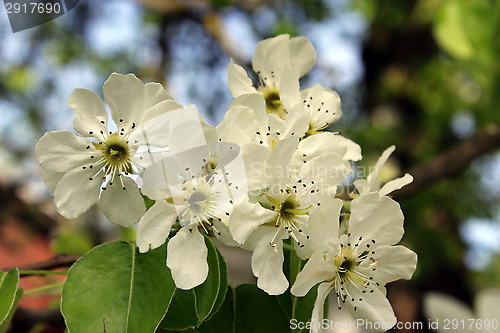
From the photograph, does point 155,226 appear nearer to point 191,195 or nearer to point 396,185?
point 191,195

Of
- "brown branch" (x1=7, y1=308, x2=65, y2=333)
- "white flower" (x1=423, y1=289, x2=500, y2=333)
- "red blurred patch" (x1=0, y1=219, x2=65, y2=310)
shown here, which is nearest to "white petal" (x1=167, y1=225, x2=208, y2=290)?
"brown branch" (x1=7, y1=308, x2=65, y2=333)

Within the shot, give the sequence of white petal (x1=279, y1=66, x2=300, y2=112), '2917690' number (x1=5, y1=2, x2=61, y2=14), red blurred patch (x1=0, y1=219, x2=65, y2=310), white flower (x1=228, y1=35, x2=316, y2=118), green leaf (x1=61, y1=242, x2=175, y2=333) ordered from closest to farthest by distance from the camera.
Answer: green leaf (x1=61, y1=242, x2=175, y2=333) → white petal (x1=279, y1=66, x2=300, y2=112) → white flower (x1=228, y1=35, x2=316, y2=118) → '2917690' number (x1=5, y1=2, x2=61, y2=14) → red blurred patch (x1=0, y1=219, x2=65, y2=310)

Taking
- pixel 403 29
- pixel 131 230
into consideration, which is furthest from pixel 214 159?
pixel 403 29

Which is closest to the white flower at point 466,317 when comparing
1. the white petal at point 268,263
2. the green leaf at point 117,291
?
the white petal at point 268,263

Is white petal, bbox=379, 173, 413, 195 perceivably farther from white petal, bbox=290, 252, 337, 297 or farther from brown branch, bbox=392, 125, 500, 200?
brown branch, bbox=392, 125, 500, 200

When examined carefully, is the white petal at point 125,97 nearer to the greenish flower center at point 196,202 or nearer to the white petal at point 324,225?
the greenish flower center at point 196,202

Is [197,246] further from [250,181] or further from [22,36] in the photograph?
[22,36]
